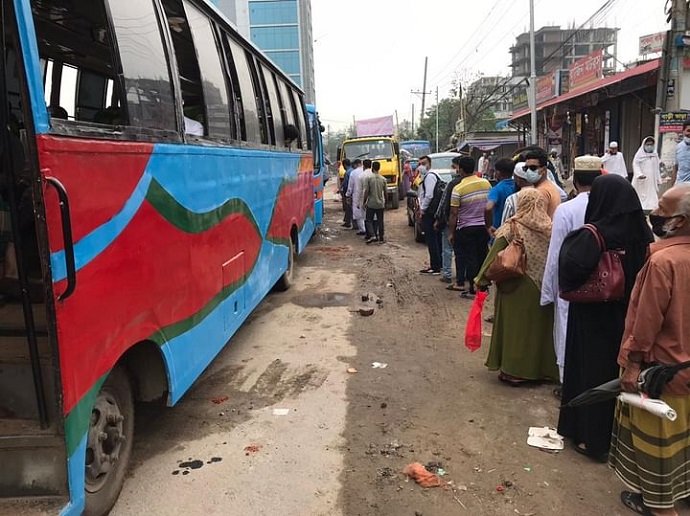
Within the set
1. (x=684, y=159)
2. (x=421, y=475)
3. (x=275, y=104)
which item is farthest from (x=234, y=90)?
(x=684, y=159)

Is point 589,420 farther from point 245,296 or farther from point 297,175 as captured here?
point 297,175

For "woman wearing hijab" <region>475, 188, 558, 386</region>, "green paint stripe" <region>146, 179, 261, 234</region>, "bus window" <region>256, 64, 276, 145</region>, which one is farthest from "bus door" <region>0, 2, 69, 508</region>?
"bus window" <region>256, 64, 276, 145</region>

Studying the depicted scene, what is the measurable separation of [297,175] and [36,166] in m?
6.58

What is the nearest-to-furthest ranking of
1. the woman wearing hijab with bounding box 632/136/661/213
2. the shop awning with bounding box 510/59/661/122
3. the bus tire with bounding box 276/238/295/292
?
the bus tire with bounding box 276/238/295/292 < the woman wearing hijab with bounding box 632/136/661/213 < the shop awning with bounding box 510/59/661/122

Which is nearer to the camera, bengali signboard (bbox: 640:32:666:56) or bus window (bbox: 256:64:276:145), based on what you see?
bus window (bbox: 256:64:276:145)

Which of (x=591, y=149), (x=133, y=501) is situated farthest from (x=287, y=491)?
(x=591, y=149)

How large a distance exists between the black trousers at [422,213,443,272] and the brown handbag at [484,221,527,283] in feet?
14.5

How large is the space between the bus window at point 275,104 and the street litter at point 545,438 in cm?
471

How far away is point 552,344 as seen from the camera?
4.48 metres

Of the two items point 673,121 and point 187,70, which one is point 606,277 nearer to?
point 187,70

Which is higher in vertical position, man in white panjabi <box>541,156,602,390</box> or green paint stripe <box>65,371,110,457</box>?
man in white panjabi <box>541,156,602,390</box>

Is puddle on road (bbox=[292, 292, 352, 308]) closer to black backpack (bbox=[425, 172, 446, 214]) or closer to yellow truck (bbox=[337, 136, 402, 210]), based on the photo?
black backpack (bbox=[425, 172, 446, 214])

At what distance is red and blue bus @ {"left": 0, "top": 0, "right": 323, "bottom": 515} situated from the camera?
7.26ft

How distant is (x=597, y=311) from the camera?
11.2ft
